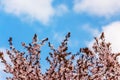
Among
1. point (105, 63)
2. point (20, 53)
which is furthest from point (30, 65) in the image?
point (105, 63)

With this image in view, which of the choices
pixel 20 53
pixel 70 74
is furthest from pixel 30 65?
pixel 70 74

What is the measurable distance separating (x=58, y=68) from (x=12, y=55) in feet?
5.90

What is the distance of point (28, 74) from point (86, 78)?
1826 millimetres

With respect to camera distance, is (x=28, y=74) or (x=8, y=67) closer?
(x=28, y=74)

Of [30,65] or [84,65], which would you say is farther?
[30,65]

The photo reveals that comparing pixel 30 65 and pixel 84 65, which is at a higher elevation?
pixel 30 65

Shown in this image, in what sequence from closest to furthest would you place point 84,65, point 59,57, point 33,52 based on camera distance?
point 84,65 < point 59,57 < point 33,52

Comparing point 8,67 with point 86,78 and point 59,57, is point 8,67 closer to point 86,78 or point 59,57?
point 59,57

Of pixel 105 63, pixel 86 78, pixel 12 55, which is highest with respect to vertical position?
pixel 12 55

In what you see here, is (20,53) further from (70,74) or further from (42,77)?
(70,74)

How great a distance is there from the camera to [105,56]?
36.2 feet

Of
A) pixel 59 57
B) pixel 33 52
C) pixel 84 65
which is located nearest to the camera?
pixel 84 65

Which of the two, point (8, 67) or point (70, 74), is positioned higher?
point (8, 67)

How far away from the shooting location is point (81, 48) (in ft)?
33.3
